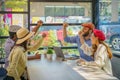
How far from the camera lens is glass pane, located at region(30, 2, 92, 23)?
697 centimetres

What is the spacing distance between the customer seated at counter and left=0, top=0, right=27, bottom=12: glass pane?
3163mm

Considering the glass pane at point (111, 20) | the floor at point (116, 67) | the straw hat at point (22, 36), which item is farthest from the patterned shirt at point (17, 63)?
the glass pane at point (111, 20)

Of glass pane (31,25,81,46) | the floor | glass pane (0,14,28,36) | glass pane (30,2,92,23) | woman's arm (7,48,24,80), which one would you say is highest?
glass pane (30,2,92,23)

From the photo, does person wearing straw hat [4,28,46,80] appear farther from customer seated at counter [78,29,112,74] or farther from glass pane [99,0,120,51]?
glass pane [99,0,120,51]

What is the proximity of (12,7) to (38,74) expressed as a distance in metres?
3.98

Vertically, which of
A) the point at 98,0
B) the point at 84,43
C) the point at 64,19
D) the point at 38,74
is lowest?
the point at 38,74

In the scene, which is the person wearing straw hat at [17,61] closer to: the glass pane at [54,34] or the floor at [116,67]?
the floor at [116,67]

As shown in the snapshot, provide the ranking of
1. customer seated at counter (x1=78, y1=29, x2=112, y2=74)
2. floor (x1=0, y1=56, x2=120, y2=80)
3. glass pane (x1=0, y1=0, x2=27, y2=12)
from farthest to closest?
glass pane (x1=0, y1=0, x2=27, y2=12), floor (x1=0, y1=56, x2=120, y2=80), customer seated at counter (x1=78, y1=29, x2=112, y2=74)

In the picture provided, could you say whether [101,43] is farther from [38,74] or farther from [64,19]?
[64,19]

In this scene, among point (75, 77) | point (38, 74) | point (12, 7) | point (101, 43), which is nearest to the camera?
point (75, 77)

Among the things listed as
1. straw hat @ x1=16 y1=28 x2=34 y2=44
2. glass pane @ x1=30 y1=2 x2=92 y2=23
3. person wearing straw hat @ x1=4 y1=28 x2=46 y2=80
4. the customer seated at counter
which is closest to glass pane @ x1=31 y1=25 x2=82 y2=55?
glass pane @ x1=30 y1=2 x2=92 y2=23

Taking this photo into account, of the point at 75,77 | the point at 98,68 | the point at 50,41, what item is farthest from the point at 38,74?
the point at 50,41

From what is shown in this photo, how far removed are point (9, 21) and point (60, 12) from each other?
138cm

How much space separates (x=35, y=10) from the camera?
22.8ft
